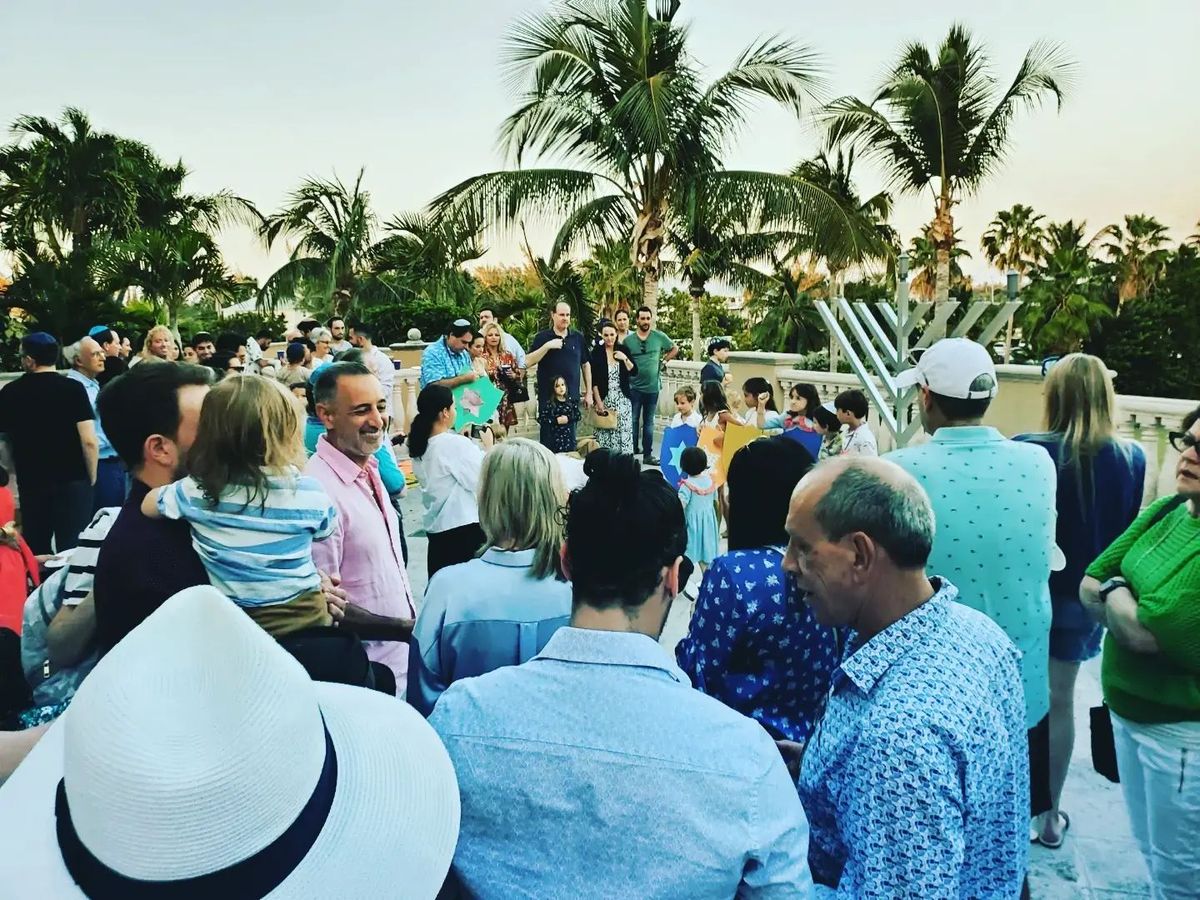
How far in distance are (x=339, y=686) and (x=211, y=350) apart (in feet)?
27.2

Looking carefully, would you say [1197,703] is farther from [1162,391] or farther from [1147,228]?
[1147,228]

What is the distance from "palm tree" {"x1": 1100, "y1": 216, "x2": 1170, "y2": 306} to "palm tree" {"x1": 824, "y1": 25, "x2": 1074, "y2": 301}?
18605 millimetres

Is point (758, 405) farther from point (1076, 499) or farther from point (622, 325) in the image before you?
point (1076, 499)

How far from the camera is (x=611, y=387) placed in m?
9.75

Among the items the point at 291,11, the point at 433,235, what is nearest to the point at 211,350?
the point at 433,235

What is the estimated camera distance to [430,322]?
2117cm

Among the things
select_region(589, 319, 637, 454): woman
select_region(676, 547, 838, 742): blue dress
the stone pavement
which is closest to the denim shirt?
select_region(676, 547, 838, 742): blue dress

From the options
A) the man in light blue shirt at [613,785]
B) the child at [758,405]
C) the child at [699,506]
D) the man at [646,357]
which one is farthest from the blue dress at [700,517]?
the man in light blue shirt at [613,785]

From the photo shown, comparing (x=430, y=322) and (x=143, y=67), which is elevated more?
(x=143, y=67)

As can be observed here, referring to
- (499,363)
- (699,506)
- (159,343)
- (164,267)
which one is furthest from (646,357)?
(164,267)

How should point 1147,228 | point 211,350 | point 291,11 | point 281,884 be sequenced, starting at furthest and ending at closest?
point 1147,228 → point 291,11 → point 211,350 → point 281,884

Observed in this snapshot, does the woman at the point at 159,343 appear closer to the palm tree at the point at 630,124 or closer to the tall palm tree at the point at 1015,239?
the palm tree at the point at 630,124

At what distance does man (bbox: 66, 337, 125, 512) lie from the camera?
5914 millimetres

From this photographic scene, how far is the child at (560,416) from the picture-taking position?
29.3 feet
